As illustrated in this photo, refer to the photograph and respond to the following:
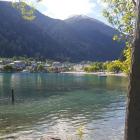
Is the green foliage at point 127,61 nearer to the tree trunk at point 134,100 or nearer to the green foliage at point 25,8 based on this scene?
the green foliage at point 25,8

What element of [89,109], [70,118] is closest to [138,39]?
Answer: [70,118]

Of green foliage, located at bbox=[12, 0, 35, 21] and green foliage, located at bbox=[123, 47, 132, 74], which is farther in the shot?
green foliage, located at bbox=[123, 47, 132, 74]

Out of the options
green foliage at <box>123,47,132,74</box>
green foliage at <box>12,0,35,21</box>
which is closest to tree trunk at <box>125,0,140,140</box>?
green foliage at <box>12,0,35,21</box>

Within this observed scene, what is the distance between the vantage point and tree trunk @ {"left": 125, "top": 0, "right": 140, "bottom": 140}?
893cm

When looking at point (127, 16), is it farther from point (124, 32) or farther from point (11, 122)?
point (11, 122)

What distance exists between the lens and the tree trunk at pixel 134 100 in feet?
29.3

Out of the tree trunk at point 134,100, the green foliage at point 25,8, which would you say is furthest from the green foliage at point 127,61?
the tree trunk at point 134,100

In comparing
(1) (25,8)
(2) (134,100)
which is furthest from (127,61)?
(2) (134,100)

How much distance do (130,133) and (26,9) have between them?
5940mm

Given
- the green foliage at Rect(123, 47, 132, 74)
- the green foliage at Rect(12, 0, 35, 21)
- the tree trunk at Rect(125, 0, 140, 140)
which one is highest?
the green foliage at Rect(12, 0, 35, 21)

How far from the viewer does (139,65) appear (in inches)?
359

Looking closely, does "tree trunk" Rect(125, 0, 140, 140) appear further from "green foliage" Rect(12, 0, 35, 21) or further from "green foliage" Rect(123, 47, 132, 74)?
"green foliage" Rect(123, 47, 132, 74)

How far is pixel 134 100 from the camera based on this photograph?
9.01 metres

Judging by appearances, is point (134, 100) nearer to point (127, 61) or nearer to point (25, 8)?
point (25, 8)
